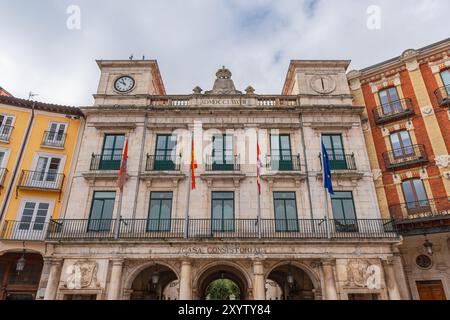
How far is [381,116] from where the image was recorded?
65.6 ft

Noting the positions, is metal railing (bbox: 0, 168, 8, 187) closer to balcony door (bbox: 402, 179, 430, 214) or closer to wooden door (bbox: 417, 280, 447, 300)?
balcony door (bbox: 402, 179, 430, 214)

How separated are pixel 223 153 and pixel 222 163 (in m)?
0.75

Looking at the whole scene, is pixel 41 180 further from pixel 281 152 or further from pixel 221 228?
Result: pixel 281 152

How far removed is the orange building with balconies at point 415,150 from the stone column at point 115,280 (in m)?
15.1

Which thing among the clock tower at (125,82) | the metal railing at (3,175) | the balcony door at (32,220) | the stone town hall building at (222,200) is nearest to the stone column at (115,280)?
the stone town hall building at (222,200)

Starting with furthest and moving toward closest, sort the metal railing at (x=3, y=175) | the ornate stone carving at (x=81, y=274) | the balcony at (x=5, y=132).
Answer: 1. the balcony at (x=5, y=132)
2. the metal railing at (x=3, y=175)
3. the ornate stone carving at (x=81, y=274)

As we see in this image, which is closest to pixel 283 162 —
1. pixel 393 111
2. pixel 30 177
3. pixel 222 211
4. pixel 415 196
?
pixel 222 211

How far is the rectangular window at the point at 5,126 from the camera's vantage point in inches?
756

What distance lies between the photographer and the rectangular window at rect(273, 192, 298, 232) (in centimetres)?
1694

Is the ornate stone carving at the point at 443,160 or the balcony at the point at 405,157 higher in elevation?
the balcony at the point at 405,157

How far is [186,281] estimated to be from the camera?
14.9 metres

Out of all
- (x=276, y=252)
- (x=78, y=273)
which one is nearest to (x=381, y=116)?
(x=276, y=252)

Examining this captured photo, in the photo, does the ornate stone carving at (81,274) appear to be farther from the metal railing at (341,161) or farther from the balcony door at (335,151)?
the balcony door at (335,151)
